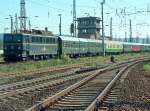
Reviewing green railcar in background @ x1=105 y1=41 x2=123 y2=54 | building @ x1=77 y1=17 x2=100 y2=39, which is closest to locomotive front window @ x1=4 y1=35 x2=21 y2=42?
green railcar in background @ x1=105 y1=41 x2=123 y2=54

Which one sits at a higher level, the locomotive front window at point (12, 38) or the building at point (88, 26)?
the building at point (88, 26)

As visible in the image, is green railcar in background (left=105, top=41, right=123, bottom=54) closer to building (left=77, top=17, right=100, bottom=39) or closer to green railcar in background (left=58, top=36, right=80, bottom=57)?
Result: green railcar in background (left=58, top=36, right=80, bottom=57)

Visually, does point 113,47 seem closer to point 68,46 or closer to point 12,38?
point 68,46

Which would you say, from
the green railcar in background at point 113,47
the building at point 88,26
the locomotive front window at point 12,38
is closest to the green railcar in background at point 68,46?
the locomotive front window at point 12,38

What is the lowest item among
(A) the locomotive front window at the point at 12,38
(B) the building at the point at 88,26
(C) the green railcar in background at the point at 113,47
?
(C) the green railcar in background at the point at 113,47

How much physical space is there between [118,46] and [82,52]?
24.6 metres

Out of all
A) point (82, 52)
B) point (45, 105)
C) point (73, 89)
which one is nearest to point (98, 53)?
point (82, 52)

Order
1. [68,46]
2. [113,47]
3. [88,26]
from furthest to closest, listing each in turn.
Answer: [88,26], [113,47], [68,46]

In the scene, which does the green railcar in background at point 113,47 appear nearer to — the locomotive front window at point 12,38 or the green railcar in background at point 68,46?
the green railcar in background at point 68,46

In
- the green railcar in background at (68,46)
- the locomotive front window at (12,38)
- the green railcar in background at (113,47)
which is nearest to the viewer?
the locomotive front window at (12,38)

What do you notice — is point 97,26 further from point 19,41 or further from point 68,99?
point 68,99

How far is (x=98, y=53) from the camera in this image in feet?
226

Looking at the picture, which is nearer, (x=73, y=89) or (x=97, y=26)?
(x=73, y=89)

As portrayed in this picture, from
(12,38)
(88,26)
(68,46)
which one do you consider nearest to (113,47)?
(68,46)
